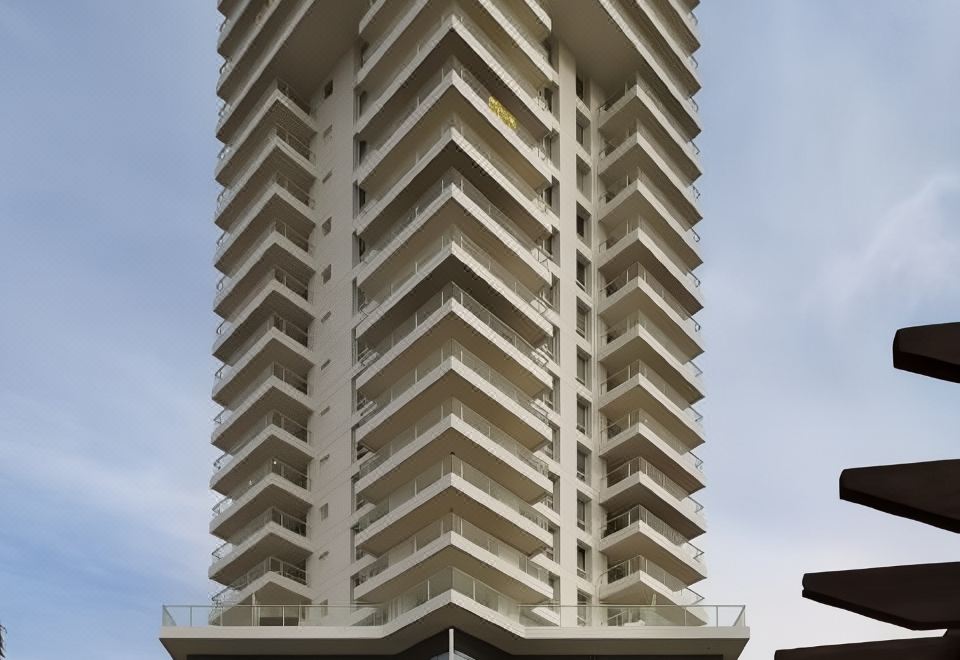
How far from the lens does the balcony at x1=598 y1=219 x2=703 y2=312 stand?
220 feet

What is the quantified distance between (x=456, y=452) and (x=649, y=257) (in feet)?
59.6

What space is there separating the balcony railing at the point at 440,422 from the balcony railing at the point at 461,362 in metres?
1.34

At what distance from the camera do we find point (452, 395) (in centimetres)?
5412

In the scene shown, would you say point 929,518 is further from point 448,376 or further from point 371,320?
point 371,320

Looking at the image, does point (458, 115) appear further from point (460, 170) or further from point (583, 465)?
point (583, 465)

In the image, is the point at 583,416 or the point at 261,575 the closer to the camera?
the point at 261,575

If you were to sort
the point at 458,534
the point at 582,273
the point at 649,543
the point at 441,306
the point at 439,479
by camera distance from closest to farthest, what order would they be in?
1. the point at 458,534
2. the point at 439,479
3. the point at 441,306
4. the point at 649,543
5. the point at 582,273

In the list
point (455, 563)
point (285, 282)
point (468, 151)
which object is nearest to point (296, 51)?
point (285, 282)

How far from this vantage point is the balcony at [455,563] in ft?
170

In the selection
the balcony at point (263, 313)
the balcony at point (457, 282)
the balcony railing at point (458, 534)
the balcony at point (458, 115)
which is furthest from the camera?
the balcony at point (263, 313)

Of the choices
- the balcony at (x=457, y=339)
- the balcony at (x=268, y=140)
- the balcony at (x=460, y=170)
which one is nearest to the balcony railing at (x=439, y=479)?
the balcony at (x=457, y=339)

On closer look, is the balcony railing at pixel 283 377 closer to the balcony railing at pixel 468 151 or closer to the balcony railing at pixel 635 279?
the balcony railing at pixel 468 151

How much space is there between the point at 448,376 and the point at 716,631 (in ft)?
44.7

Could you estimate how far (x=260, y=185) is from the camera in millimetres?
69562
